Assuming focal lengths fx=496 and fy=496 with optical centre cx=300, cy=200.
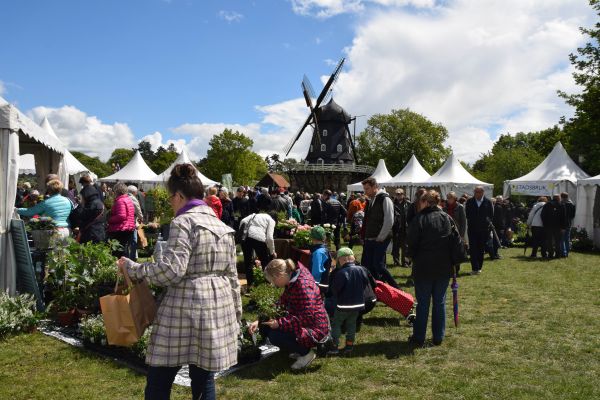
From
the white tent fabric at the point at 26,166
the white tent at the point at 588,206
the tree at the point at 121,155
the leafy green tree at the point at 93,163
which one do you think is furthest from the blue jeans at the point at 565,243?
the tree at the point at 121,155

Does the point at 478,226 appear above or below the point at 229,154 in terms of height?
below

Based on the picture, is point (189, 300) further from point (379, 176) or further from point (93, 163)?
point (93, 163)

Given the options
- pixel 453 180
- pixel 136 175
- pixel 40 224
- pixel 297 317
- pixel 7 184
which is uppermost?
pixel 453 180

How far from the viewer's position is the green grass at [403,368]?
4.22m

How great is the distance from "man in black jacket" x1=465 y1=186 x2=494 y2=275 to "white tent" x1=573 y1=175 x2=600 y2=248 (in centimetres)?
713

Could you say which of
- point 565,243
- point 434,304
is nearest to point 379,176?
point 565,243

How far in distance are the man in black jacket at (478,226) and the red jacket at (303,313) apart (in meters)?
6.68

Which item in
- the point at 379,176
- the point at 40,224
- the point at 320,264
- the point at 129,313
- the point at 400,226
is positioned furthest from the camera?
the point at 379,176

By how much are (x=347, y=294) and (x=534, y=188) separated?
15.9 metres

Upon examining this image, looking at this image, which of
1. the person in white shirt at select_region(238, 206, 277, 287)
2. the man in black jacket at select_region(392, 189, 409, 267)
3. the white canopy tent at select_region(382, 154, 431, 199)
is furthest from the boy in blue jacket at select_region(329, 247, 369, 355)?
the white canopy tent at select_region(382, 154, 431, 199)

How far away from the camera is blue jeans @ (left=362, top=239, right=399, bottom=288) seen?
717cm

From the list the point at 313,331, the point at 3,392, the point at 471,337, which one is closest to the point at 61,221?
the point at 3,392

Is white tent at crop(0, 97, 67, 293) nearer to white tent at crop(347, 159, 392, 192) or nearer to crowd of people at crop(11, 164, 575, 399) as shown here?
crowd of people at crop(11, 164, 575, 399)

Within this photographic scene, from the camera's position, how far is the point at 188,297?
2732 millimetres
